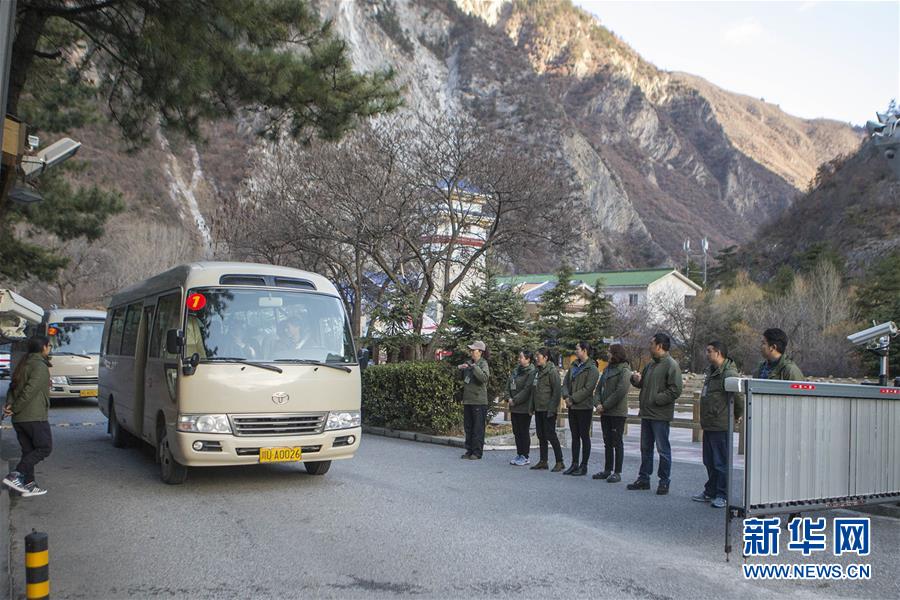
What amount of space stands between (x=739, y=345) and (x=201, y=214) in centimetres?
5090

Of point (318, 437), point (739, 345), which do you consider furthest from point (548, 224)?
point (739, 345)

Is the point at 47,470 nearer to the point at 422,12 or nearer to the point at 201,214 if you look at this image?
the point at 201,214

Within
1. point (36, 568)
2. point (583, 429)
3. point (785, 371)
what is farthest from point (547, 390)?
point (36, 568)

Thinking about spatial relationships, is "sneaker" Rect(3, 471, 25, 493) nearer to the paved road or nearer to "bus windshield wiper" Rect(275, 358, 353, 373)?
the paved road

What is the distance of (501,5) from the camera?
561ft

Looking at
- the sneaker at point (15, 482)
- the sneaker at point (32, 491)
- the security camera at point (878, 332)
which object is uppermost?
the security camera at point (878, 332)

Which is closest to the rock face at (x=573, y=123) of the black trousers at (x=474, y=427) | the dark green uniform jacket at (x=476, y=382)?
the black trousers at (x=474, y=427)

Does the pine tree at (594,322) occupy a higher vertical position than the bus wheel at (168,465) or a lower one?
higher

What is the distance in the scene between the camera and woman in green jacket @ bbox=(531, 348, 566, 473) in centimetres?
1153

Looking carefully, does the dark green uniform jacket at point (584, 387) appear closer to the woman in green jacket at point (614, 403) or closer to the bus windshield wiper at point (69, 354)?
the woman in green jacket at point (614, 403)

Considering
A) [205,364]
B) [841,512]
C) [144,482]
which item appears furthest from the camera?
A: [144,482]

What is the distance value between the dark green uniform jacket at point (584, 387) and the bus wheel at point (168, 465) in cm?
518

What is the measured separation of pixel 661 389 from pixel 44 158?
8.70 m

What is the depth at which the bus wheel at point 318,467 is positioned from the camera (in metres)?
10.3
